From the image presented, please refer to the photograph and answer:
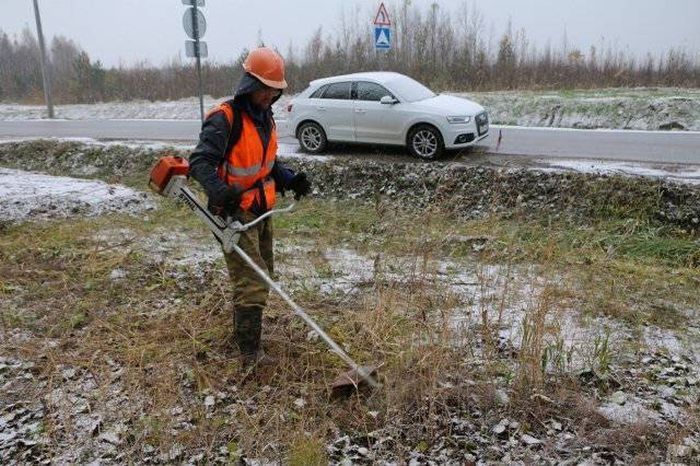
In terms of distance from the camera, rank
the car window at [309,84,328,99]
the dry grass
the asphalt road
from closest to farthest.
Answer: the dry grass < the asphalt road < the car window at [309,84,328,99]

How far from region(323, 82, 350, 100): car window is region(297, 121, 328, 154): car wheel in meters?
0.61

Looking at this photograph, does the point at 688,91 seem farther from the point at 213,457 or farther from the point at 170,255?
the point at 213,457

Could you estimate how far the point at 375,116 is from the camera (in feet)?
34.4

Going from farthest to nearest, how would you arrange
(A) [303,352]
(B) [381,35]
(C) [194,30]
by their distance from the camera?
1. (B) [381,35]
2. (C) [194,30]
3. (A) [303,352]

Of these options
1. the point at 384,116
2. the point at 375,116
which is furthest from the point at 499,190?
the point at 375,116

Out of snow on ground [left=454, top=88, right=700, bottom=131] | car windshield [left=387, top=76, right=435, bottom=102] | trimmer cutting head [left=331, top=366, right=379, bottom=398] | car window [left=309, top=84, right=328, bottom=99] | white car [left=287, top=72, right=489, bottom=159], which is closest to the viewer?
trimmer cutting head [left=331, top=366, right=379, bottom=398]

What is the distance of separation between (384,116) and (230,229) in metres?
7.22

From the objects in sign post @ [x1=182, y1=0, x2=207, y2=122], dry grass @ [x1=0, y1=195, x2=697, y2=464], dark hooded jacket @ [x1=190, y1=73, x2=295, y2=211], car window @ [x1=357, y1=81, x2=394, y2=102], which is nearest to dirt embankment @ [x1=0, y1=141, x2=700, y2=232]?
car window @ [x1=357, y1=81, x2=394, y2=102]

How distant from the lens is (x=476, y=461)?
124 inches

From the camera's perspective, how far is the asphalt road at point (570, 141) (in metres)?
10.3

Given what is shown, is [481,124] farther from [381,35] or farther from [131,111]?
[131,111]

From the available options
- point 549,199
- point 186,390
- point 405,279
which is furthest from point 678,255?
point 186,390

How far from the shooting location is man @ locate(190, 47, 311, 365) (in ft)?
11.4

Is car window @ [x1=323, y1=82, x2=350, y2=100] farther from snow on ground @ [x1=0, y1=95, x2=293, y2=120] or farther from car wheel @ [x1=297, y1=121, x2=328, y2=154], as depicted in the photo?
snow on ground @ [x1=0, y1=95, x2=293, y2=120]
